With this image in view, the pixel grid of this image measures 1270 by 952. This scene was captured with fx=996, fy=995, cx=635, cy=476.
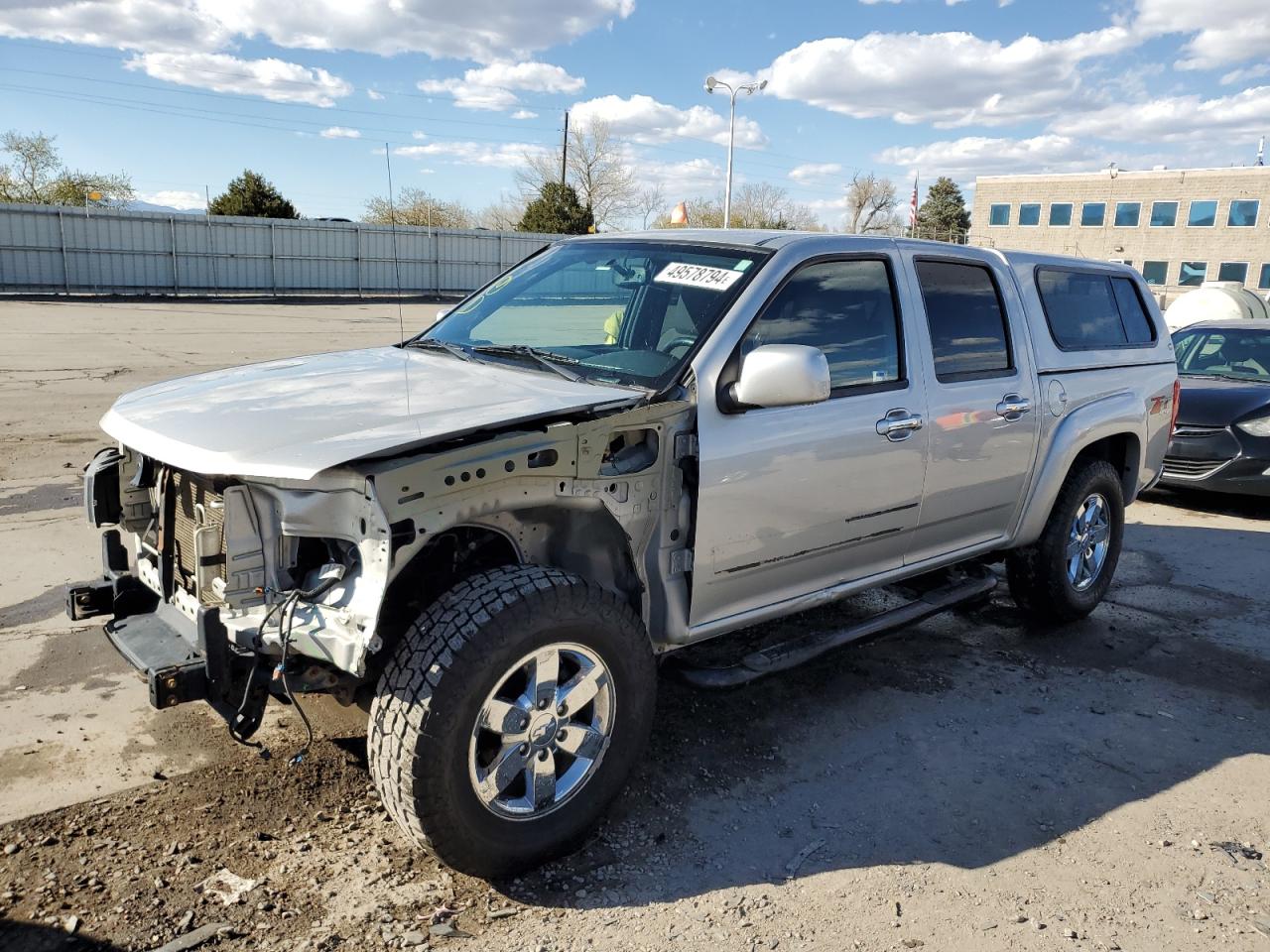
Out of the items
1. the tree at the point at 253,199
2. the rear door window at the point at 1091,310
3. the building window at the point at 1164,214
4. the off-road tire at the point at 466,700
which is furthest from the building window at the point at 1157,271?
the off-road tire at the point at 466,700

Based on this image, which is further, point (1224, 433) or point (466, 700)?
point (1224, 433)

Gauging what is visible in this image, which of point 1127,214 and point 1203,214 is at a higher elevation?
point 1127,214

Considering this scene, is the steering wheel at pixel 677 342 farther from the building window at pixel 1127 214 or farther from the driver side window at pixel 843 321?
the building window at pixel 1127 214

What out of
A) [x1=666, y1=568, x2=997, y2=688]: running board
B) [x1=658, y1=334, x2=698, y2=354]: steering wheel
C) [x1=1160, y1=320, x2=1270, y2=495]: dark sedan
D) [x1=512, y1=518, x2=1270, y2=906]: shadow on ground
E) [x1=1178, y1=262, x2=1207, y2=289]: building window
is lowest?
[x1=512, y1=518, x2=1270, y2=906]: shadow on ground

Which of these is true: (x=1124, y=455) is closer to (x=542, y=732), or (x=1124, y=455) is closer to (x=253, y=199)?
(x=542, y=732)

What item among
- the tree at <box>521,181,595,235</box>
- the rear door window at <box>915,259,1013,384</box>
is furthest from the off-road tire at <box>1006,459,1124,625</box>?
the tree at <box>521,181,595,235</box>

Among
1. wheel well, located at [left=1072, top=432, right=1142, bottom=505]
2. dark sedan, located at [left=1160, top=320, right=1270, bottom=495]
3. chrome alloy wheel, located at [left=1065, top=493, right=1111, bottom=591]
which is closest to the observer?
chrome alloy wheel, located at [left=1065, top=493, right=1111, bottom=591]

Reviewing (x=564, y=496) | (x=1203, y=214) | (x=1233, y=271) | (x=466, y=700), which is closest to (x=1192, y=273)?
(x=1233, y=271)

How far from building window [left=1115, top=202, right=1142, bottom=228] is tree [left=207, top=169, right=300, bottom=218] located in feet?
157

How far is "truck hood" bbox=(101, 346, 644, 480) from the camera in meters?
2.72

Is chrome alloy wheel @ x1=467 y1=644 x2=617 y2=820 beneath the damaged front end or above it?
beneath

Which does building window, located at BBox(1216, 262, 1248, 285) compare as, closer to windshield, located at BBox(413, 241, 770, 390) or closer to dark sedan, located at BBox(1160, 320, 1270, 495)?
dark sedan, located at BBox(1160, 320, 1270, 495)

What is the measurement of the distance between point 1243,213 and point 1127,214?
19.8 ft

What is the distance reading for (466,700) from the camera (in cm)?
277
